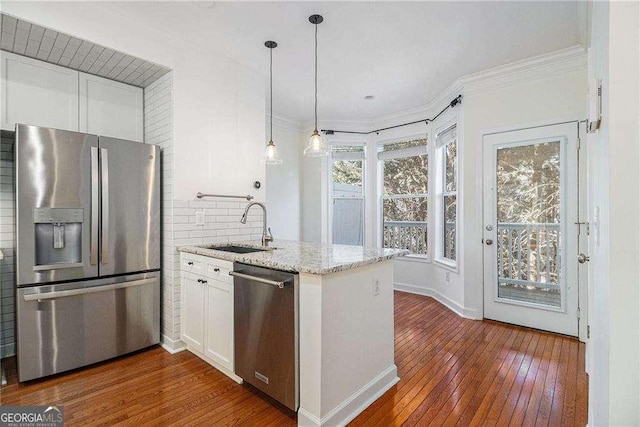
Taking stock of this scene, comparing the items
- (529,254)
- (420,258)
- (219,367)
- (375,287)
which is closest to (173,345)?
(219,367)

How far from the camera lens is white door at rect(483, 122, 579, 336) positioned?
310 cm

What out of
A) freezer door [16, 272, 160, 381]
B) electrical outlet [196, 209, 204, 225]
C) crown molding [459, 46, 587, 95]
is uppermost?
crown molding [459, 46, 587, 95]

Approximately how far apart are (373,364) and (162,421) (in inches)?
53.2

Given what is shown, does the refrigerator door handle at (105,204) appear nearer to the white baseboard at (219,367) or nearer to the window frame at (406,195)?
the white baseboard at (219,367)

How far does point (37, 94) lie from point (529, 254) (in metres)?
4.94

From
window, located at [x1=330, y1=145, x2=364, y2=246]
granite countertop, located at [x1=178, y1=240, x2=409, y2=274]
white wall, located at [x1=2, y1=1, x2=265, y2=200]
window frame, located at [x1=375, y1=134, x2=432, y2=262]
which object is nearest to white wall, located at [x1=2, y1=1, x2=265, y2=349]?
white wall, located at [x1=2, y1=1, x2=265, y2=200]

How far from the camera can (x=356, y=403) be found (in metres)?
1.93

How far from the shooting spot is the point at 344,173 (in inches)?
211

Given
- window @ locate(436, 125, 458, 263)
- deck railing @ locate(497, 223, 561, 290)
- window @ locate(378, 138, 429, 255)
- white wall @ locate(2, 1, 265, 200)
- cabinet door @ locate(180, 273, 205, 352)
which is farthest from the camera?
window @ locate(378, 138, 429, 255)

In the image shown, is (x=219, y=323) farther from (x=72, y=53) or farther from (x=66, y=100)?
(x=72, y=53)

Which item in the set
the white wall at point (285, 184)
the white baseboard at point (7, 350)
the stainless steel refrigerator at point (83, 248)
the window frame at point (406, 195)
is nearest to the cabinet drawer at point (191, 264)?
the stainless steel refrigerator at point (83, 248)

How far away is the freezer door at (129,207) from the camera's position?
254cm

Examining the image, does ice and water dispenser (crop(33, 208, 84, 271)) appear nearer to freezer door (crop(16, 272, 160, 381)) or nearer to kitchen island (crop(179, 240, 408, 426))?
freezer door (crop(16, 272, 160, 381))

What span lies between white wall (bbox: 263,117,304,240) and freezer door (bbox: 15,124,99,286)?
8.56ft
